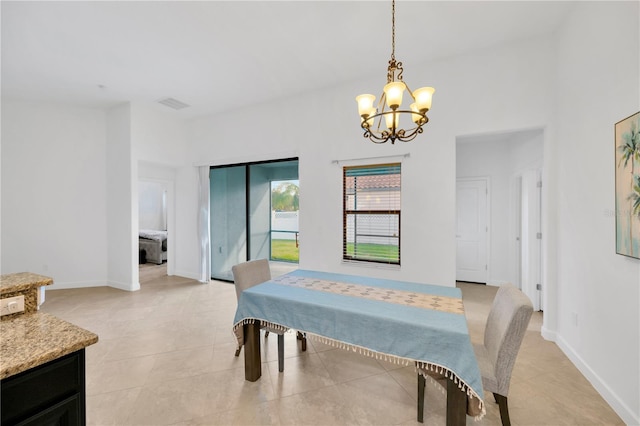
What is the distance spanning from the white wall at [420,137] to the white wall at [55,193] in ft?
9.64

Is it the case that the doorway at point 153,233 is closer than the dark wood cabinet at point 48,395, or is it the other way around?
the dark wood cabinet at point 48,395

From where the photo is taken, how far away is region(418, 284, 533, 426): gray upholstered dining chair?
1500mm

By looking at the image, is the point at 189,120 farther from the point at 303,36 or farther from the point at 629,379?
the point at 629,379

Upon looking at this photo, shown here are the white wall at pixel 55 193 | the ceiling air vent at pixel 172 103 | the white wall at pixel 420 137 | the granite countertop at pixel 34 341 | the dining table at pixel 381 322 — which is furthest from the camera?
the ceiling air vent at pixel 172 103

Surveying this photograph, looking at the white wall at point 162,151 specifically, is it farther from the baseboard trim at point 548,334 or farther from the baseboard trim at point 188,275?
the baseboard trim at point 548,334

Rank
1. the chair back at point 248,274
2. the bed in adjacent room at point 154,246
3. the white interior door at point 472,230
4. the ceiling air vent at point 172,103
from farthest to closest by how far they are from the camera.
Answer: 1. the bed in adjacent room at point 154,246
2. the white interior door at point 472,230
3. the ceiling air vent at point 172,103
4. the chair back at point 248,274

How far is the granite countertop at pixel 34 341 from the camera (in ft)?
2.91

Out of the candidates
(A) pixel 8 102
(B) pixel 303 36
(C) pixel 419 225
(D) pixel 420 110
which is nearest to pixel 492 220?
(C) pixel 419 225

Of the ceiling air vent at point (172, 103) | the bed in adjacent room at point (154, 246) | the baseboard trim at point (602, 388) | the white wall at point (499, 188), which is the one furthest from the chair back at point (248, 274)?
the bed in adjacent room at point (154, 246)

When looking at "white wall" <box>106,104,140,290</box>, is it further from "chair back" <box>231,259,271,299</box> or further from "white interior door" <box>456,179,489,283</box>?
"white interior door" <box>456,179,489,283</box>

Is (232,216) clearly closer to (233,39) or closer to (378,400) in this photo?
(233,39)

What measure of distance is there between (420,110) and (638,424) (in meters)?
2.39

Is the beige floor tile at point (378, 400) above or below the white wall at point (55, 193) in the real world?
below

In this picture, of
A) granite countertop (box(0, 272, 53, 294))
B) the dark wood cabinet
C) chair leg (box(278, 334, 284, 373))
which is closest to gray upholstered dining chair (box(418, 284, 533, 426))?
chair leg (box(278, 334, 284, 373))
